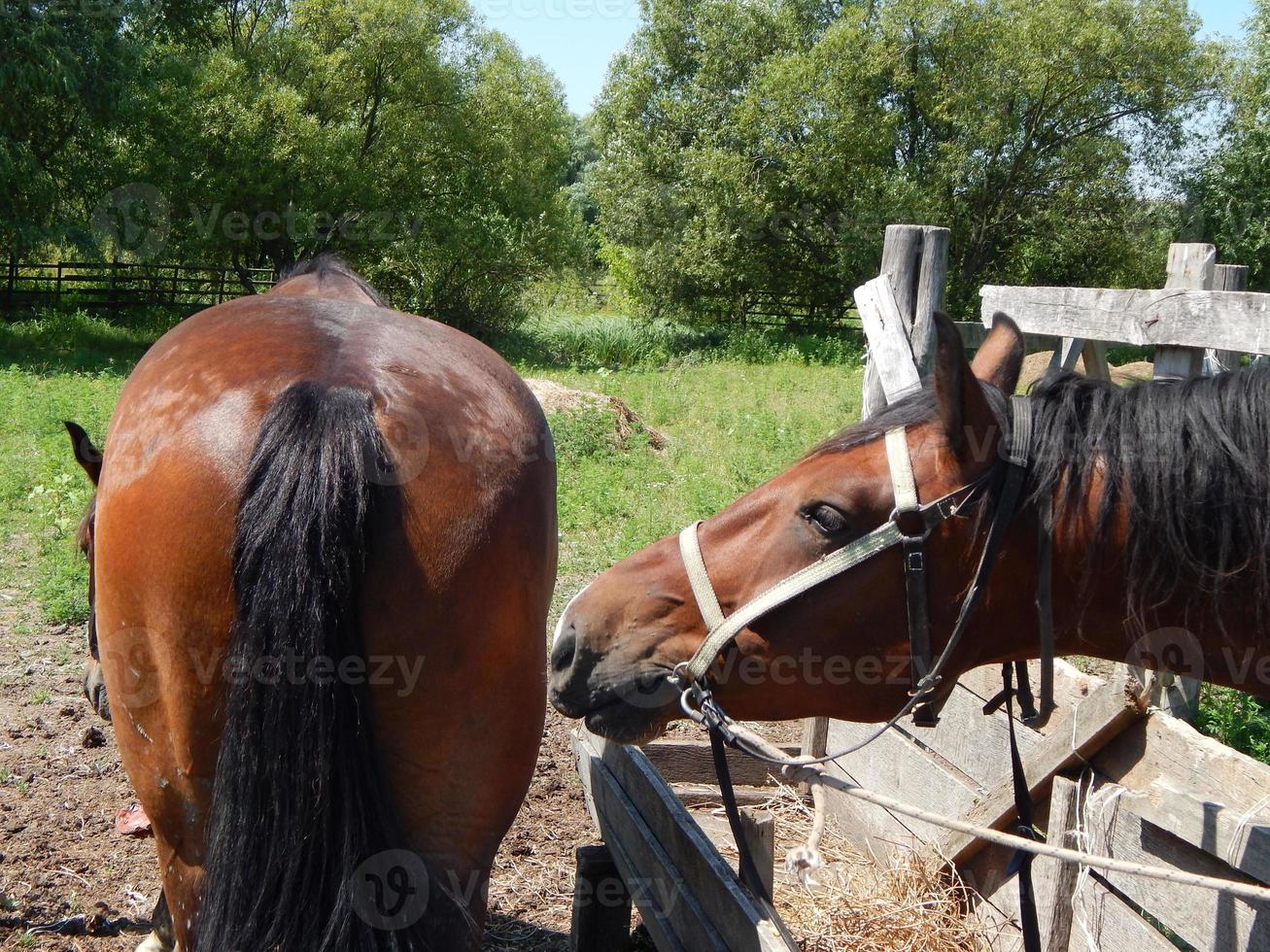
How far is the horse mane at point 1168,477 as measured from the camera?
175 cm

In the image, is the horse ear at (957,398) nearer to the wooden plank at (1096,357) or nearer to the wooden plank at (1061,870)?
the wooden plank at (1061,870)

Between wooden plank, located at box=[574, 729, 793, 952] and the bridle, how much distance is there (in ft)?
1.56

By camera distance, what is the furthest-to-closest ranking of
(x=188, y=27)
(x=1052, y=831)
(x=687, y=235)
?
(x=687, y=235), (x=188, y=27), (x=1052, y=831)

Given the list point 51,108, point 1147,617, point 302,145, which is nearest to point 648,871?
point 1147,617

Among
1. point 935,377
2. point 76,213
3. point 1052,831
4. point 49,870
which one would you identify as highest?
point 76,213

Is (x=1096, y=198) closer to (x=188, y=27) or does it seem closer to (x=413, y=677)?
(x=188, y=27)

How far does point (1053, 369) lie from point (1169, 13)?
26277mm

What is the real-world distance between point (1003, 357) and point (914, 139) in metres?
24.7

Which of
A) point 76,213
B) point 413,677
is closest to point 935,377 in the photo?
point 413,677

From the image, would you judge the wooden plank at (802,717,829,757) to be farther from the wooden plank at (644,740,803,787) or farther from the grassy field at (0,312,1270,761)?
the grassy field at (0,312,1270,761)

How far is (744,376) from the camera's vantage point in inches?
770

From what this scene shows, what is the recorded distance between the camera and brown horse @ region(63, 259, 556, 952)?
1.90 metres

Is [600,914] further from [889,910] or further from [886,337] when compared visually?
[886,337]

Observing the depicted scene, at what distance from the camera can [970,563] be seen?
6.18 feet
